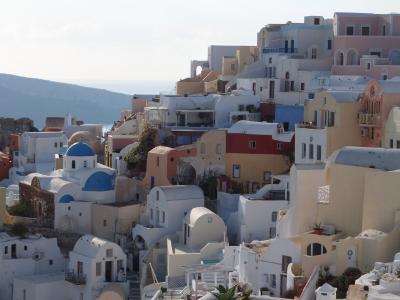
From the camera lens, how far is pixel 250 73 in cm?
5688

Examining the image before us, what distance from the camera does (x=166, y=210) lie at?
4353 cm

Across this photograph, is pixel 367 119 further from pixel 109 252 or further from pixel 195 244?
pixel 109 252

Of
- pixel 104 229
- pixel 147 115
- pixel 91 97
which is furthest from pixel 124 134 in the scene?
pixel 91 97

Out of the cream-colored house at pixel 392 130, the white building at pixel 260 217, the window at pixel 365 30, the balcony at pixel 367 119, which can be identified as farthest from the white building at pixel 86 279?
the window at pixel 365 30

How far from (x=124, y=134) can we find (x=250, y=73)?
300 inches

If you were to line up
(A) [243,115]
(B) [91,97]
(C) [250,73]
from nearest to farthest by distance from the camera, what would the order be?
(A) [243,115] → (C) [250,73] → (B) [91,97]

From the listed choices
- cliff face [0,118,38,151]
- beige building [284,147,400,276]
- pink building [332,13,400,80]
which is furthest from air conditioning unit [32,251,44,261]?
cliff face [0,118,38,151]

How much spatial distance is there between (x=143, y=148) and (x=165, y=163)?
3630 millimetres

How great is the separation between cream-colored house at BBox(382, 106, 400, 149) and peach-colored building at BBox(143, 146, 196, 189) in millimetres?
10699

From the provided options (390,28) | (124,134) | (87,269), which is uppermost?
(390,28)

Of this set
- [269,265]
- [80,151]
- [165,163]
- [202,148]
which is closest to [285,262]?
[269,265]

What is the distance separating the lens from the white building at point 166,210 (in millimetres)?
43500

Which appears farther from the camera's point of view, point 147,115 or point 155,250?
point 147,115

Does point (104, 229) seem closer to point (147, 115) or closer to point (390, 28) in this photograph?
point (147, 115)
